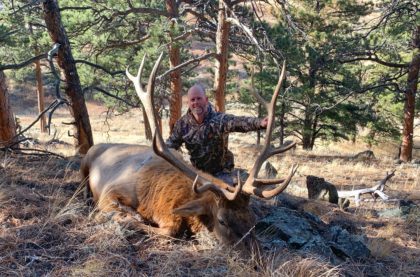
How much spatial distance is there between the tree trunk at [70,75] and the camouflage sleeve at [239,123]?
303 cm

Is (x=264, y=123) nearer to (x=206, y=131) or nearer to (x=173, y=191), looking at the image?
(x=206, y=131)

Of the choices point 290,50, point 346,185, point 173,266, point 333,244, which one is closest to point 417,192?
point 346,185

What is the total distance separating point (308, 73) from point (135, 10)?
37.0 feet

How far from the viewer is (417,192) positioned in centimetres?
1091

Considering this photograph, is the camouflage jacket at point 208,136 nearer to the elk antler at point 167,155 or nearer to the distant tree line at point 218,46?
the distant tree line at point 218,46

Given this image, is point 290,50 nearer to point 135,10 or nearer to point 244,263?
point 135,10

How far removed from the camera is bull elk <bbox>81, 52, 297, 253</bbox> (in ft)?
12.9

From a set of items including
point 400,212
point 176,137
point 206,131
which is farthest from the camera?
point 400,212

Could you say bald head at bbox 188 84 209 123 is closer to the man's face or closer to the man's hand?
the man's face

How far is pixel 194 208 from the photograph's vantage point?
13.3ft

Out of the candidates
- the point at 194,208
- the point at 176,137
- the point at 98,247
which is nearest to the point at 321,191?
the point at 176,137

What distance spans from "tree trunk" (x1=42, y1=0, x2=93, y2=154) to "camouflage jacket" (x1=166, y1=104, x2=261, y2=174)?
2.49 metres

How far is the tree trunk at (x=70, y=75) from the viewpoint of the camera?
679 centimetres

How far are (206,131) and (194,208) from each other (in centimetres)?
134
